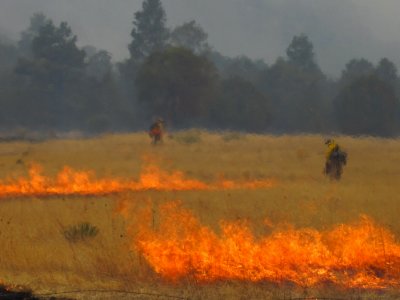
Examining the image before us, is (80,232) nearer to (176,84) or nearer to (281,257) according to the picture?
(281,257)

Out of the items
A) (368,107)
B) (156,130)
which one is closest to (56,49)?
(368,107)

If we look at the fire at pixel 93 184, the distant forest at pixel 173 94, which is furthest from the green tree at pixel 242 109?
the fire at pixel 93 184

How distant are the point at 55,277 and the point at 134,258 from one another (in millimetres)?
1680

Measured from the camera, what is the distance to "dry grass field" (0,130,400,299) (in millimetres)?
10930

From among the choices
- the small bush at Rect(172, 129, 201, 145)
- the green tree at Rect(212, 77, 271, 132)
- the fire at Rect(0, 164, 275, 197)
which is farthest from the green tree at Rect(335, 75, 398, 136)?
the fire at Rect(0, 164, 275, 197)

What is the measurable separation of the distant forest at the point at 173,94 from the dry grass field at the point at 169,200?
36.5m

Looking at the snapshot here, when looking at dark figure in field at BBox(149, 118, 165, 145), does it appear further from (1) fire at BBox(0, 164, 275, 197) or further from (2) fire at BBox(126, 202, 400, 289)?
(2) fire at BBox(126, 202, 400, 289)

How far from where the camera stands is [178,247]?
12.5 meters

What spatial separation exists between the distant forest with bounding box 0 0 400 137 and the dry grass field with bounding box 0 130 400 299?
1438 inches

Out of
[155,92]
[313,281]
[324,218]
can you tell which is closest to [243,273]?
[313,281]

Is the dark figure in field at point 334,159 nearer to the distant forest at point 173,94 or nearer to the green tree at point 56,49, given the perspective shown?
the distant forest at point 173,94

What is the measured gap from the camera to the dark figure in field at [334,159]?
24.8 m

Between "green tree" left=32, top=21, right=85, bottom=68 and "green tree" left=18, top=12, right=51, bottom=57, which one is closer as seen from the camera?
"green tree" left=32, top=21, right=85, bottom=68

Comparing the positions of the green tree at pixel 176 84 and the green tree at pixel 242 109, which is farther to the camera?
the green tree at pixel 242 109
